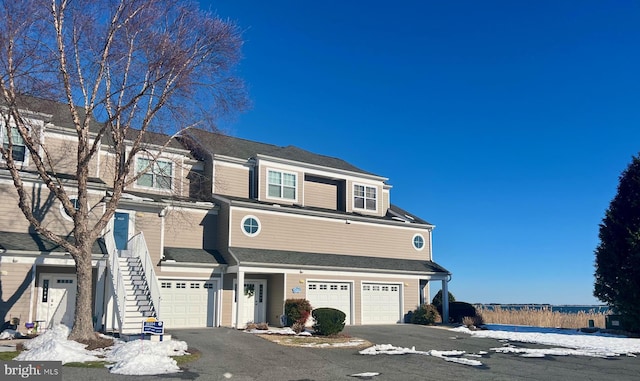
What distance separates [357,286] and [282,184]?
6.13 meters

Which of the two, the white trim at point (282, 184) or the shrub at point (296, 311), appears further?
the white trim at point (282, 184)

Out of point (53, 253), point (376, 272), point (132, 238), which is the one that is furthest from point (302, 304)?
point (53, 253)

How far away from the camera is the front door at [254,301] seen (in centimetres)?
2292

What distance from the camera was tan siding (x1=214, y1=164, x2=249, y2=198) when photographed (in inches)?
971

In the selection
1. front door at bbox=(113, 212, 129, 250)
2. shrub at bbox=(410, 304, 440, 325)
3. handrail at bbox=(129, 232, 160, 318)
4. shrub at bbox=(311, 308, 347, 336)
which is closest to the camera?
handrail at bbox=(129, 232, 160, 318)

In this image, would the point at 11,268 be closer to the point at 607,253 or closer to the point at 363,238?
the point at 363,238

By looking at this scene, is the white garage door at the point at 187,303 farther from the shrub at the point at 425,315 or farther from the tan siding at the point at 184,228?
the shrub at the point at 425,315

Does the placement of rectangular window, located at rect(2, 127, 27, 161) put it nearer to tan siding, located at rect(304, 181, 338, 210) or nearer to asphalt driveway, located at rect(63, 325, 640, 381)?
asphalt driveway, located at rect(63, 325, 640, 381)

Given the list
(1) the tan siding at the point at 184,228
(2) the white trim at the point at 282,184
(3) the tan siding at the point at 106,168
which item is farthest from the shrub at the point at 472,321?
(3) the tan siding at the point at 106,168

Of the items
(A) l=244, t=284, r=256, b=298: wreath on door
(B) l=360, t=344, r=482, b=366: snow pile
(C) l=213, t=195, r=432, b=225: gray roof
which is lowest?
(B) l=360, t=344, r=482, b=366: snow pile

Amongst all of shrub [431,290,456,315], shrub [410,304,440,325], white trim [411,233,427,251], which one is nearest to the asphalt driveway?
shrub [410,304,440,325]

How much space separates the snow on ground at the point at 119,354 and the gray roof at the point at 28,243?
4181 mm

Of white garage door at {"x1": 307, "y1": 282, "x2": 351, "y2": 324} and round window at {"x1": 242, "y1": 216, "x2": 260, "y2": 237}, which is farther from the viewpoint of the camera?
white garage door at {"x1": 307, "y1": 282, "x2": 351, "y2": 324}

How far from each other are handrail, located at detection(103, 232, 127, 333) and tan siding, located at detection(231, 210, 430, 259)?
5.02 metres
